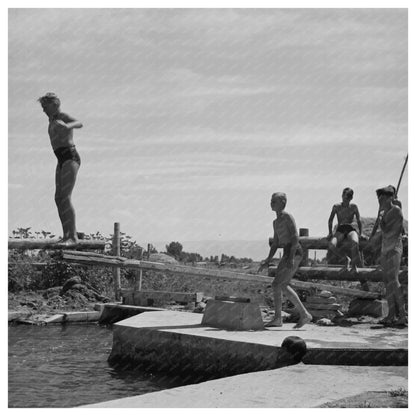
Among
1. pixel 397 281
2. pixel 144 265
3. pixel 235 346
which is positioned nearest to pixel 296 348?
pixel 235 346

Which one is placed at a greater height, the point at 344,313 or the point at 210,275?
the point at 210,275

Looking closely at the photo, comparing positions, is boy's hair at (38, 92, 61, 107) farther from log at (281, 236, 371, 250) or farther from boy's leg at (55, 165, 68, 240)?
log at (281, 236, 371, 250)

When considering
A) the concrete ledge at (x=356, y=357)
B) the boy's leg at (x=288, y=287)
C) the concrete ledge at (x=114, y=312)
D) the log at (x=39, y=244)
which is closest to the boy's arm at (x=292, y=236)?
the boy's leg at (x=288, y=287)

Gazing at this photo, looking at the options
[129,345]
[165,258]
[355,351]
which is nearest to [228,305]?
[129,345]

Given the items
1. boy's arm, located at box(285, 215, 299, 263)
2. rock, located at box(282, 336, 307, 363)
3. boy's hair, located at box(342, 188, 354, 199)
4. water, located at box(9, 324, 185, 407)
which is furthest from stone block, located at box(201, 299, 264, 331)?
boy's hair, located at box(342, 188, 354, 199)

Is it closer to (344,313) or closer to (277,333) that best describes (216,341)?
(277,333)

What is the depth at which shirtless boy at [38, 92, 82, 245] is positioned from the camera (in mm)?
9492

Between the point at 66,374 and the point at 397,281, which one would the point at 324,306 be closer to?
the point at 397,281

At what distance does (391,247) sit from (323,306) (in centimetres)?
278

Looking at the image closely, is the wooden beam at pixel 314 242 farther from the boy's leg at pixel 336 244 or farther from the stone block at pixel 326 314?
the stone block at pixel 326 314

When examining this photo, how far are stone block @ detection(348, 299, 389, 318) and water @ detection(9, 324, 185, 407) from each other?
17.2 ft
